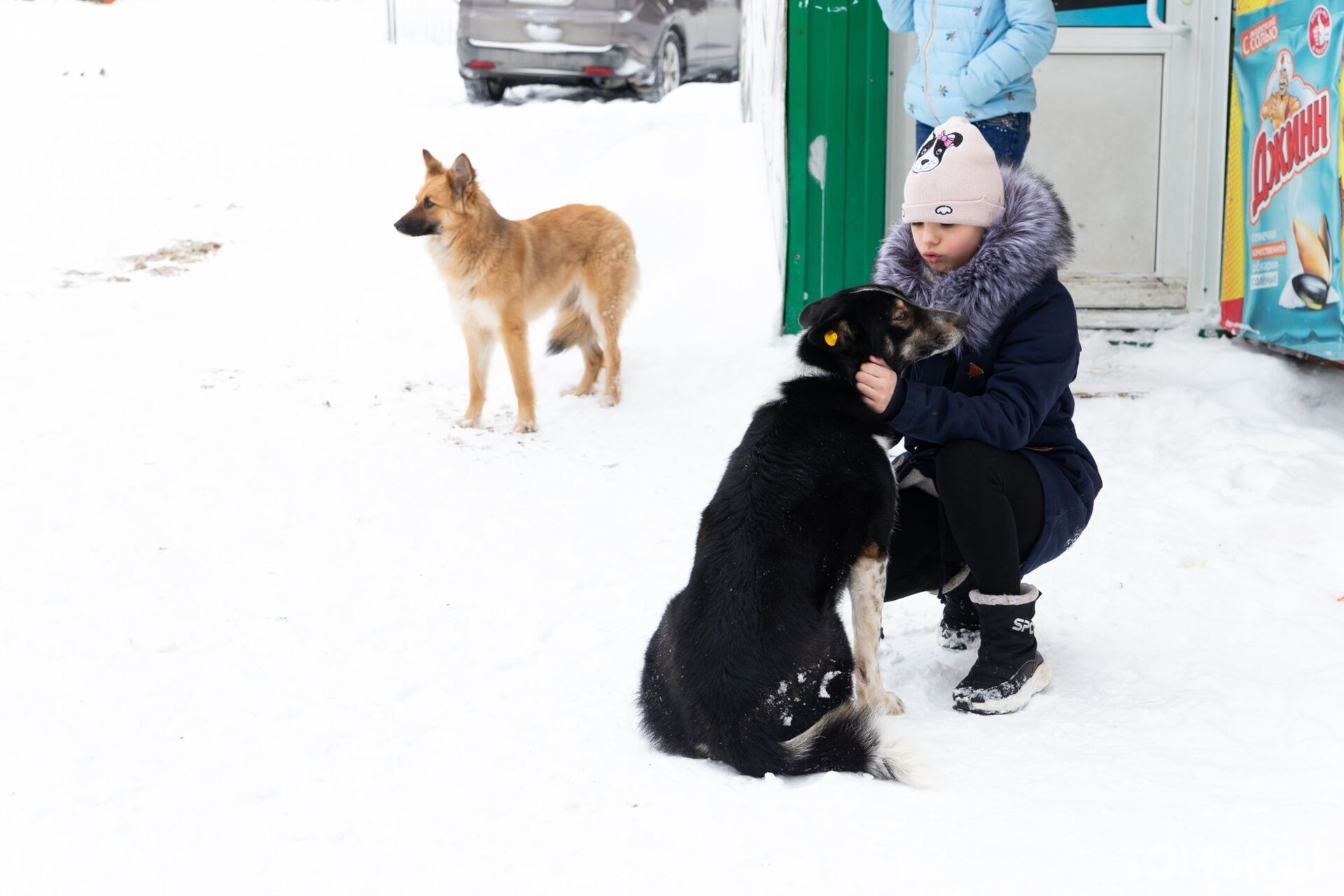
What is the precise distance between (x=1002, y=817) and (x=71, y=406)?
13.3ft

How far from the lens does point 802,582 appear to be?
7.17ft

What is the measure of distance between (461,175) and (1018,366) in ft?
11.3

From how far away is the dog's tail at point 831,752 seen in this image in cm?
209

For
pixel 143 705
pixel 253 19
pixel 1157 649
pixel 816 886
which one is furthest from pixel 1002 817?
pixel 253 19

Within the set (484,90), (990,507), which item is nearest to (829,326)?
(990,507)

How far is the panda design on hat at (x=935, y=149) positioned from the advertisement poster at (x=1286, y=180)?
2353mm

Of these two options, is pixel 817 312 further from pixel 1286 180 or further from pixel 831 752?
pixel 1286 180

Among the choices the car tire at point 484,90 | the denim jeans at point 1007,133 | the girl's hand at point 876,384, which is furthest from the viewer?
the car tire at point 484,90

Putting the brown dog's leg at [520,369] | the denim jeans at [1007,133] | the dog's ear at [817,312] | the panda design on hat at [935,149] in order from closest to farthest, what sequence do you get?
the dog's ear at [817,312] → the panda design on hat at [935,149] → the denim jeans at [1007,133] → the brown dog's leg at [520,369]

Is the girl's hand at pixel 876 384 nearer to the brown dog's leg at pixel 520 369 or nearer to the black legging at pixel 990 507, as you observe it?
the black legging at pixel 990 507

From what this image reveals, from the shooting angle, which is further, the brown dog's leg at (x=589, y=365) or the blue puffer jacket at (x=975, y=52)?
the brown dog's leg at (x=589, y=365)

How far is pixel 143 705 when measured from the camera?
8.08 feet

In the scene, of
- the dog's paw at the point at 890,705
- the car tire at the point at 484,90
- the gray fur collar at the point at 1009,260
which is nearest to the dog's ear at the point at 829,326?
the gray fur collar at the point at 1009,260

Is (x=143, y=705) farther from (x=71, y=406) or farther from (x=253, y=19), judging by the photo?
(x=253, y=19)
